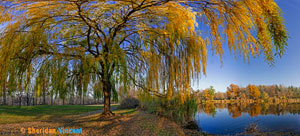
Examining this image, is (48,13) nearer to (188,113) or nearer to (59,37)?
(59,37)

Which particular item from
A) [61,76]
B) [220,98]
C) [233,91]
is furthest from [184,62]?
[220,98]

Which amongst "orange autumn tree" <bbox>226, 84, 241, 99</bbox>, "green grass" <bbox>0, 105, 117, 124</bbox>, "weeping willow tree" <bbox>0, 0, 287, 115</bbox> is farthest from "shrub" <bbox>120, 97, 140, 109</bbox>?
"orange autumn tree" <bbox>226, 84, 241, 99</bbox>

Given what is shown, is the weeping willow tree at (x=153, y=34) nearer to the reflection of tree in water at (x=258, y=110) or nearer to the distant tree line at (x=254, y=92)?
the reflection of tree in water at (x=258, y=110)

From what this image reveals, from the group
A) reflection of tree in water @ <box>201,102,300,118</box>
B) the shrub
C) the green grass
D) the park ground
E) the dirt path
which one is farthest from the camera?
the shrub

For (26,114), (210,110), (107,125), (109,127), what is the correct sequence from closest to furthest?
(109,127) → (107,125) → (26,114) → (210,110)

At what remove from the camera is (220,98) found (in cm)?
6888

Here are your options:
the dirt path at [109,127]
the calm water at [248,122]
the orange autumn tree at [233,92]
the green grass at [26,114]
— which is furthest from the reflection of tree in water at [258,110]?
the orange autumn tree at [233,92]

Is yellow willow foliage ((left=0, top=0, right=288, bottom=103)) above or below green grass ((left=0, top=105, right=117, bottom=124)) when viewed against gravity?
above

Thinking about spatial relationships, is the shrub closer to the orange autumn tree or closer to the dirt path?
the dirt path

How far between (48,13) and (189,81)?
2673mm

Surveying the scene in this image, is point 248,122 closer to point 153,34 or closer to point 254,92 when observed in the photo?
point 153,34

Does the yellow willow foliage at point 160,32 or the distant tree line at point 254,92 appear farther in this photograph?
the distant tree line at point 254,92

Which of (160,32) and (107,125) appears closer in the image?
(160,32)

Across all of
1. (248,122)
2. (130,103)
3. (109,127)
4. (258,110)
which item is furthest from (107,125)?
(258,110)
